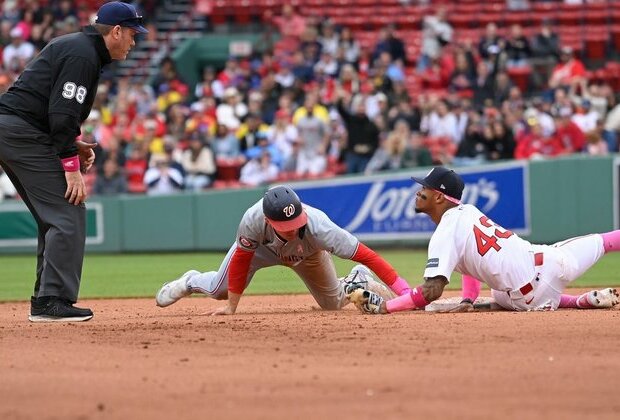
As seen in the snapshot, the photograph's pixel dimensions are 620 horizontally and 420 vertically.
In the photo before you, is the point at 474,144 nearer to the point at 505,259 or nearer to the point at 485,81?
the point at 485,81

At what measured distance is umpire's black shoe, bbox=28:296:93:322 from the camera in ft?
25.5

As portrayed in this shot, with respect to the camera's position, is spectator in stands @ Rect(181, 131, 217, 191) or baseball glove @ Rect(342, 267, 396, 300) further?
spectator in stands @ Rect(181, 131, 217, 191)

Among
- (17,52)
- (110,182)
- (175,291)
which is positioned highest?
(17,52)

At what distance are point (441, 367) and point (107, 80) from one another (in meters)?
17.5

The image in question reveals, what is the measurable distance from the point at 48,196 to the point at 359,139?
11131mm

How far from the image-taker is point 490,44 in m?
20.3

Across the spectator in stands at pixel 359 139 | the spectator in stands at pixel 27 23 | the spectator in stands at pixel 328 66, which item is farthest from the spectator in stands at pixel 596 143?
the spectator in stands at pixel 27 23

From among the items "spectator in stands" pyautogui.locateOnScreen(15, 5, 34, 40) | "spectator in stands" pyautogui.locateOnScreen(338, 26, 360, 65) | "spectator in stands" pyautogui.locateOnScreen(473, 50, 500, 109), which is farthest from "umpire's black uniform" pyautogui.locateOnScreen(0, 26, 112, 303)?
"spectator in stands" pyautogui.locateOnScreen(15, 5, 34, 40)

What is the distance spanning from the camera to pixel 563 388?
5.23 meters

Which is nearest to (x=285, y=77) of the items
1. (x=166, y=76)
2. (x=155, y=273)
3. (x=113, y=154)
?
(x=166, y=76)

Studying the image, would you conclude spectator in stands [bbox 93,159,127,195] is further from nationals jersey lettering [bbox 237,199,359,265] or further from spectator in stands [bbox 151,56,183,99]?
nationals jersey lettering [bbox 237,199,359,265]

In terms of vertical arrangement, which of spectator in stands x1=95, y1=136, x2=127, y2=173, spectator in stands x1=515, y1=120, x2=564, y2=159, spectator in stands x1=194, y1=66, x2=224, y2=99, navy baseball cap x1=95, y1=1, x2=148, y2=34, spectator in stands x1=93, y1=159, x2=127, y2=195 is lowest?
spectator in stands x1=93, y1=159, x2=127, y2=195

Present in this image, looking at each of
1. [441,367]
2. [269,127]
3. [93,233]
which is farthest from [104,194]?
[441,367]

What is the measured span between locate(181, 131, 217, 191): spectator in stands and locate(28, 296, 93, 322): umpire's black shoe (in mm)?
10751
